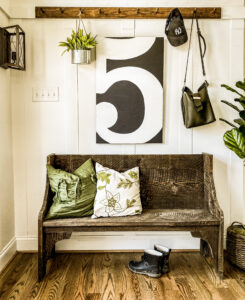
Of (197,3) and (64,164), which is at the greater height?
(197,3)

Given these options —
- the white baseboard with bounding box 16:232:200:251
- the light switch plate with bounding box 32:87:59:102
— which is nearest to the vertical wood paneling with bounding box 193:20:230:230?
the white baseboard with bounding box 16:232:200:251

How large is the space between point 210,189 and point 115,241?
956mm

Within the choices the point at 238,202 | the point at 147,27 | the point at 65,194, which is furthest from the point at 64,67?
the point at 238,202

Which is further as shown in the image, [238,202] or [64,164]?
[238,202]

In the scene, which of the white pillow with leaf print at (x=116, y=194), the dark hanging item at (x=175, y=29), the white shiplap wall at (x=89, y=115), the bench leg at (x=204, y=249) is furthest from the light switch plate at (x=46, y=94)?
the bench leg at (x=204, y=249)

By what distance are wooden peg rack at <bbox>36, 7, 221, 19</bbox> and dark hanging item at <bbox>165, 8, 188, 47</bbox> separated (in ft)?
0.49

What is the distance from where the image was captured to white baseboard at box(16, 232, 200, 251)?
2.81 metres

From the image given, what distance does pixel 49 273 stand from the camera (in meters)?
2.40

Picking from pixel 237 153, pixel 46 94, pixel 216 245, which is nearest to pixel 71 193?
pixel 46 94

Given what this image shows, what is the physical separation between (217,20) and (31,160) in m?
2.01

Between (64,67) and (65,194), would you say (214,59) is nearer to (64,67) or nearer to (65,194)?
(64,67)

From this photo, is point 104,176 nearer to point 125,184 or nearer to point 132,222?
point 125,184

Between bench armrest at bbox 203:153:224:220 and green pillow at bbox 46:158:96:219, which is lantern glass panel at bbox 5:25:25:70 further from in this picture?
bench armrest at bbox 203:153:224:220

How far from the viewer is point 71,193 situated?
2.41 m
